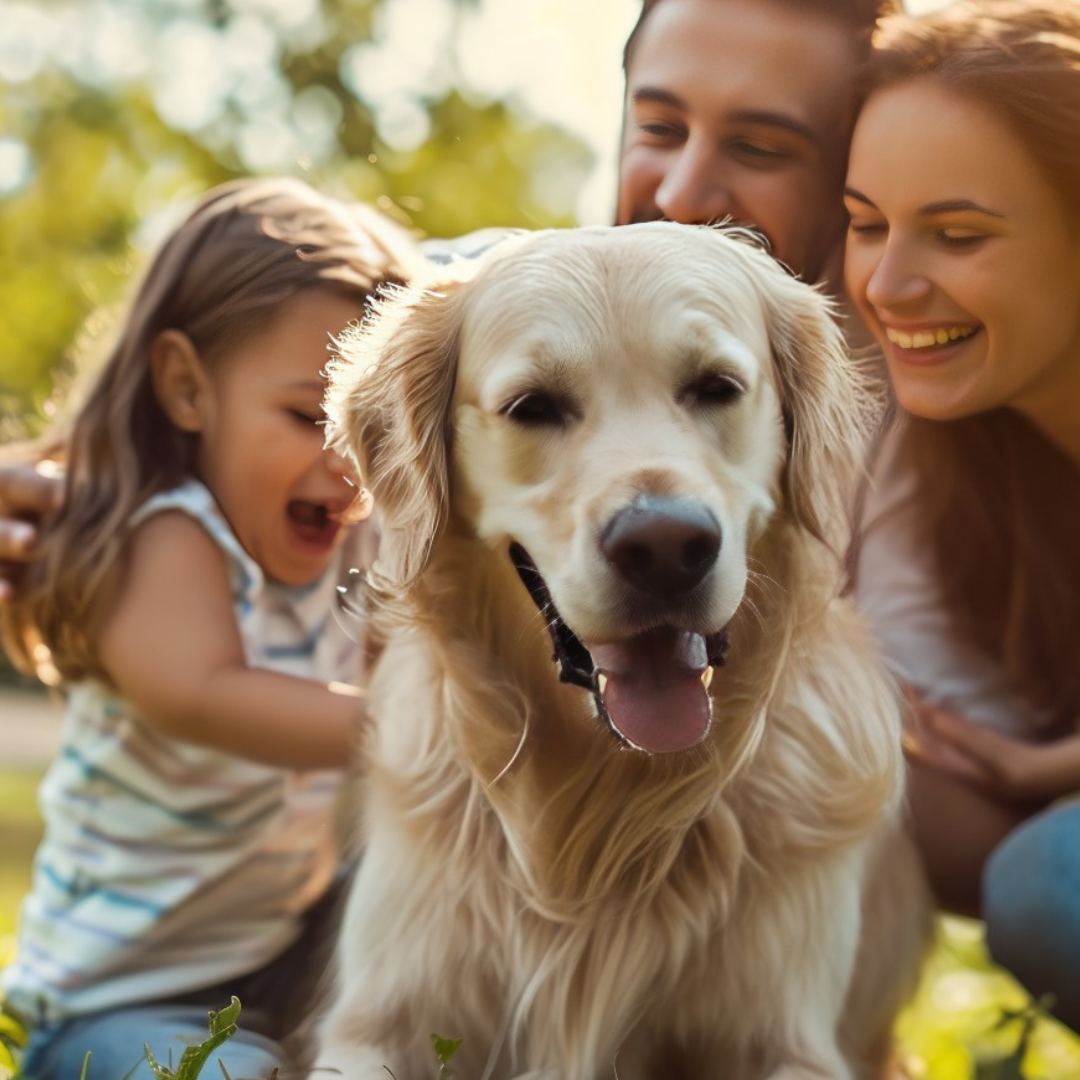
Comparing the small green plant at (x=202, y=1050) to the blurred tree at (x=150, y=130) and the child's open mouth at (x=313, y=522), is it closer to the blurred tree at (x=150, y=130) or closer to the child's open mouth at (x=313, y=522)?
the child's open mouth at (x=313, y=522)

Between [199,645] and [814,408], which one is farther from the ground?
[814,408]

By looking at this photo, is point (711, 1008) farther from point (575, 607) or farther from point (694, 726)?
point (575, 607)

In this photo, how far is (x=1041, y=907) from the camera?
268 centimetres

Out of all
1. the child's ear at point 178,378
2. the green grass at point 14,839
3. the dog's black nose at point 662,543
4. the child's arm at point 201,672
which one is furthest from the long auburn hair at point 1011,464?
the green grass at point 14,839

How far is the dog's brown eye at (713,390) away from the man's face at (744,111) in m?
0.50

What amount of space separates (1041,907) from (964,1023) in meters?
1.15

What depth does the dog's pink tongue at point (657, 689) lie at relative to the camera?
6.29ft

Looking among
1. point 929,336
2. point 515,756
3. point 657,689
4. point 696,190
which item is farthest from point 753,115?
point 515,756

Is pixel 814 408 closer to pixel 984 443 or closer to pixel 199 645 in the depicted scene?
pixel 984 443

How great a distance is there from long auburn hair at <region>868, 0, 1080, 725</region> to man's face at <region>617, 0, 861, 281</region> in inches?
4.1

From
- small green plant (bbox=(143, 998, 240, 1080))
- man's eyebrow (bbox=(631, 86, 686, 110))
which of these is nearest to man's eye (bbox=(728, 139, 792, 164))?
man's eyebrow (bbox=(631, 86, 686, 110))

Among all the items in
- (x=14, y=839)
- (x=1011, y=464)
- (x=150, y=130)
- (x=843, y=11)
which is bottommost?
(x=14, y=839)

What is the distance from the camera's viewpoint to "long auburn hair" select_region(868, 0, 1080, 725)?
228 cm

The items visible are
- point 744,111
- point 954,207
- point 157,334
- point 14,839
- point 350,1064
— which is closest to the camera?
point 350,1064
